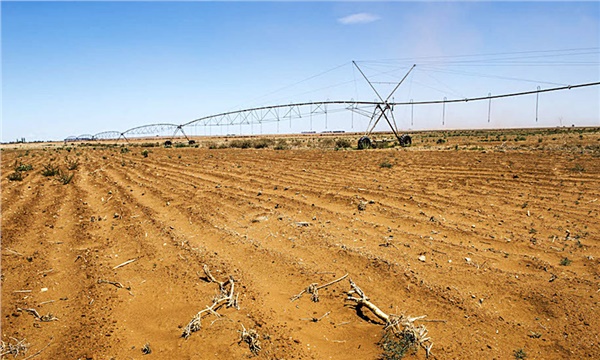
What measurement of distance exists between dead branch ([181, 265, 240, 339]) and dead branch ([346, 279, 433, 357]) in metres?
1.28

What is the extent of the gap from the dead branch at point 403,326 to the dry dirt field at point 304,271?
3.1 inches

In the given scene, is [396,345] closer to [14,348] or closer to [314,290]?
[314,290]

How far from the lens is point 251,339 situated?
3.44 m

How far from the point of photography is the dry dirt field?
359cm

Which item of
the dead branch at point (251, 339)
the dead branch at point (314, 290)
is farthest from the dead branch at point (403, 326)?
the dead branch at point (251, 339)

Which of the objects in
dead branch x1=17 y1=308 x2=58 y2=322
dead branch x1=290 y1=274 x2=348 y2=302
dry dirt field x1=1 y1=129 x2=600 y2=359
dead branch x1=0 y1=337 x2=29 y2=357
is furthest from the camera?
dead branch x1=290 y1=274 x2=348 y2=302

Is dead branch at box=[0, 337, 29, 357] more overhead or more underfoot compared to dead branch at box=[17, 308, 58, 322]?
more underfoot

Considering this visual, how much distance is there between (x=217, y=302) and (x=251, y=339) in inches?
30.1

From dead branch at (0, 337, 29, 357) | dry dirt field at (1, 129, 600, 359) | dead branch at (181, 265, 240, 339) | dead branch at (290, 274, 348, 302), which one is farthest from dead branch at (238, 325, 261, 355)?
dead branch at (0, 337, 29, 357)

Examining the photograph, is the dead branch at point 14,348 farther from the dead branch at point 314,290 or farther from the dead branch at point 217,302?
the dead branch at point 314,290

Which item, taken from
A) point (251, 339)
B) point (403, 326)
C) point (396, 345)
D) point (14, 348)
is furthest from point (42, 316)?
point (403, 326)

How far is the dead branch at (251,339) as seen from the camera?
3.38 m

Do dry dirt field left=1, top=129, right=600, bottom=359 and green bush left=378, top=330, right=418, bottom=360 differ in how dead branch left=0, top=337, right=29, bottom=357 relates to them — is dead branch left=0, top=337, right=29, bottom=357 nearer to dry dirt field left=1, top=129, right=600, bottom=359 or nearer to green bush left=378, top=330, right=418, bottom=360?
dry dirt field left=1, top=129, right=600, bottom=359

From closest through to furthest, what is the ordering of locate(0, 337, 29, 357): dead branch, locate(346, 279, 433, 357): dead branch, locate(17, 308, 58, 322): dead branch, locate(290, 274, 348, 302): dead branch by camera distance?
locate(0, 337, 29, 357): dead branch, locate(346, 279, 433, 357): dead branch, locate(17, 308, 58, 322): dead branch, locate(290, 274, 348, 302): dead branch
